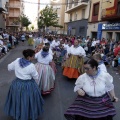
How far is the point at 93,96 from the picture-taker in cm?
304

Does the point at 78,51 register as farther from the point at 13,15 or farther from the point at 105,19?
the point at 13,15

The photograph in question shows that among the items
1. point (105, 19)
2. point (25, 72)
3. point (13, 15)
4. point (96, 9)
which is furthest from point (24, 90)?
point (13, 15)

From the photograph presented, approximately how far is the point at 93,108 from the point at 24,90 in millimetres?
1487

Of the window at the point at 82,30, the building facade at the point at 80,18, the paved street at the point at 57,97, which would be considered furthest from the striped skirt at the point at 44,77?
the window at the point at 82,30

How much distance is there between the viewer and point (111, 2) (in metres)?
20.3

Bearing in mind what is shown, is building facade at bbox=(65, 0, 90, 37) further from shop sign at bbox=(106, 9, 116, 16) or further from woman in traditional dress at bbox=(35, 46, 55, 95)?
woman in traditional dress at bbox=(35, 46, 55, 95)

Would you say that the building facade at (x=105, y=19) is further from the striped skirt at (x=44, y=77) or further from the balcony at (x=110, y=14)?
the striped skirt at (x=44, y=77)

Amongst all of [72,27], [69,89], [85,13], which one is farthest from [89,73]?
[72,27]

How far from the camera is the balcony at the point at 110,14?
18394 millimetres

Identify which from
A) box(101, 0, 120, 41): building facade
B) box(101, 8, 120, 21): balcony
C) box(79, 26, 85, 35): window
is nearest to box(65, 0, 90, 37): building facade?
box(79, 26, 85, 35): window

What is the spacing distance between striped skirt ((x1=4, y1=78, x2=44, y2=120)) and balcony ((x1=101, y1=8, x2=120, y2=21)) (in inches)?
610

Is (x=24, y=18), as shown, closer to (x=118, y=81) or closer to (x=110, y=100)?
(x=118, y=81)

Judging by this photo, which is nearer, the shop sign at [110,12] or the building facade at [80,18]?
the shop sign at [110,12]

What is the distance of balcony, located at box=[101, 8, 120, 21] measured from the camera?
18.4 meters
